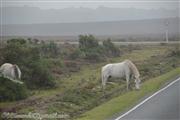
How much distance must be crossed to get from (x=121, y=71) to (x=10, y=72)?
5.00m

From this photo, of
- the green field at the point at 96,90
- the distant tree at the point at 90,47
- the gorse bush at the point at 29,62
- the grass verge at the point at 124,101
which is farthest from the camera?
the distant tree at the point at 90,47

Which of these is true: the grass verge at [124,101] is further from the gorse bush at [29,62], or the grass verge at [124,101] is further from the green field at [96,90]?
the gorse bush at [29,62]

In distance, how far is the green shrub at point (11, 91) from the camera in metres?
13.6

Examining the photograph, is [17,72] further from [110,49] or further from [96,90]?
[110,49]

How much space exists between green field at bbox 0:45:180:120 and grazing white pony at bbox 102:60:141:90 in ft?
1.06

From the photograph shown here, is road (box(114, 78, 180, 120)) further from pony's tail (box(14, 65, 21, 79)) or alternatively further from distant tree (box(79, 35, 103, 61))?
distant tree (box(79, 35, 103, 61))

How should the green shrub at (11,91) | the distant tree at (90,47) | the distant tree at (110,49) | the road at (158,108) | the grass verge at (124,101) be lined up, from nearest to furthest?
the road at (158,108)
the grass verge at (124,101)
the green shrub at (11,91)
the distant tree at (110,49)
the distant tree at (90,47)

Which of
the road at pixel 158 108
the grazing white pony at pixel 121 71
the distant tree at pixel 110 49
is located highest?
the distant tree at pixel 110 49

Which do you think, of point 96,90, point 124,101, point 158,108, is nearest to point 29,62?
point 96,90

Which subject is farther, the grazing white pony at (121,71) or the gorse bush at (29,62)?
the grazing white pony at (121,71)

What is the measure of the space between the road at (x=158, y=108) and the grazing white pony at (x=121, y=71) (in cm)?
157

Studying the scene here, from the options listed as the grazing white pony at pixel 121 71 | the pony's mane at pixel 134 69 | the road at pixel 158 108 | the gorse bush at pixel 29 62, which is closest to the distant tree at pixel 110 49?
the grazing white pony at pixel 121 71

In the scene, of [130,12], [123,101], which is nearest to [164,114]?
[123,101]

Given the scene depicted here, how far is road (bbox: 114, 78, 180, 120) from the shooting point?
12.0m
